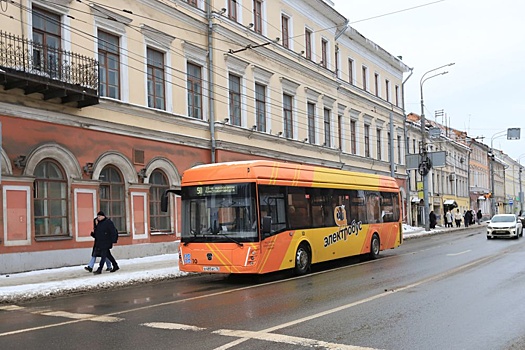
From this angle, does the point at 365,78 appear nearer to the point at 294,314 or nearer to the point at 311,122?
the point at 311,122

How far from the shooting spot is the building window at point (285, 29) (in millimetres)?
30719

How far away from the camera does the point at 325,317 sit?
8.45 metres

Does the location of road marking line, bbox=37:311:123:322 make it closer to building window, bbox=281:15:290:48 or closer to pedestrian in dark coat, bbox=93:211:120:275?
pedestrian in dark coat, bbox=93:211:120:275

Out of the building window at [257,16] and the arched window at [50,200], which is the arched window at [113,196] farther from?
the building window at [257,16]

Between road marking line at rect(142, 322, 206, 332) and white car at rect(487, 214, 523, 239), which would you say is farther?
white car at rect(487, 214, 523, 239)

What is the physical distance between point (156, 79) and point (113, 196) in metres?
5.24

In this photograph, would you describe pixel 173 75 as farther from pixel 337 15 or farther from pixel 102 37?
pixel 337 15

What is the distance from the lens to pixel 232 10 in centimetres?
2612

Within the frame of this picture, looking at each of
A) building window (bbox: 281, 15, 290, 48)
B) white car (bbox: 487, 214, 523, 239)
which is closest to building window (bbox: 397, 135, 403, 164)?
white car (bbox: 487, 214, 523, 239)

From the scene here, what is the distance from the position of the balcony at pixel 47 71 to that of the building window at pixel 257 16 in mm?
11768

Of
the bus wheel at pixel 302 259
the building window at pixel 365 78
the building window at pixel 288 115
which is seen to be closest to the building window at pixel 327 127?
the building window at pixel 288 115

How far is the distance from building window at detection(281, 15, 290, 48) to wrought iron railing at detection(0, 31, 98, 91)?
1473 cm

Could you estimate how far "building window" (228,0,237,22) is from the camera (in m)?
25.9

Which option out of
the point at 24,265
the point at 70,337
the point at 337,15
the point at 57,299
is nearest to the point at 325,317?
the point at 70,337
